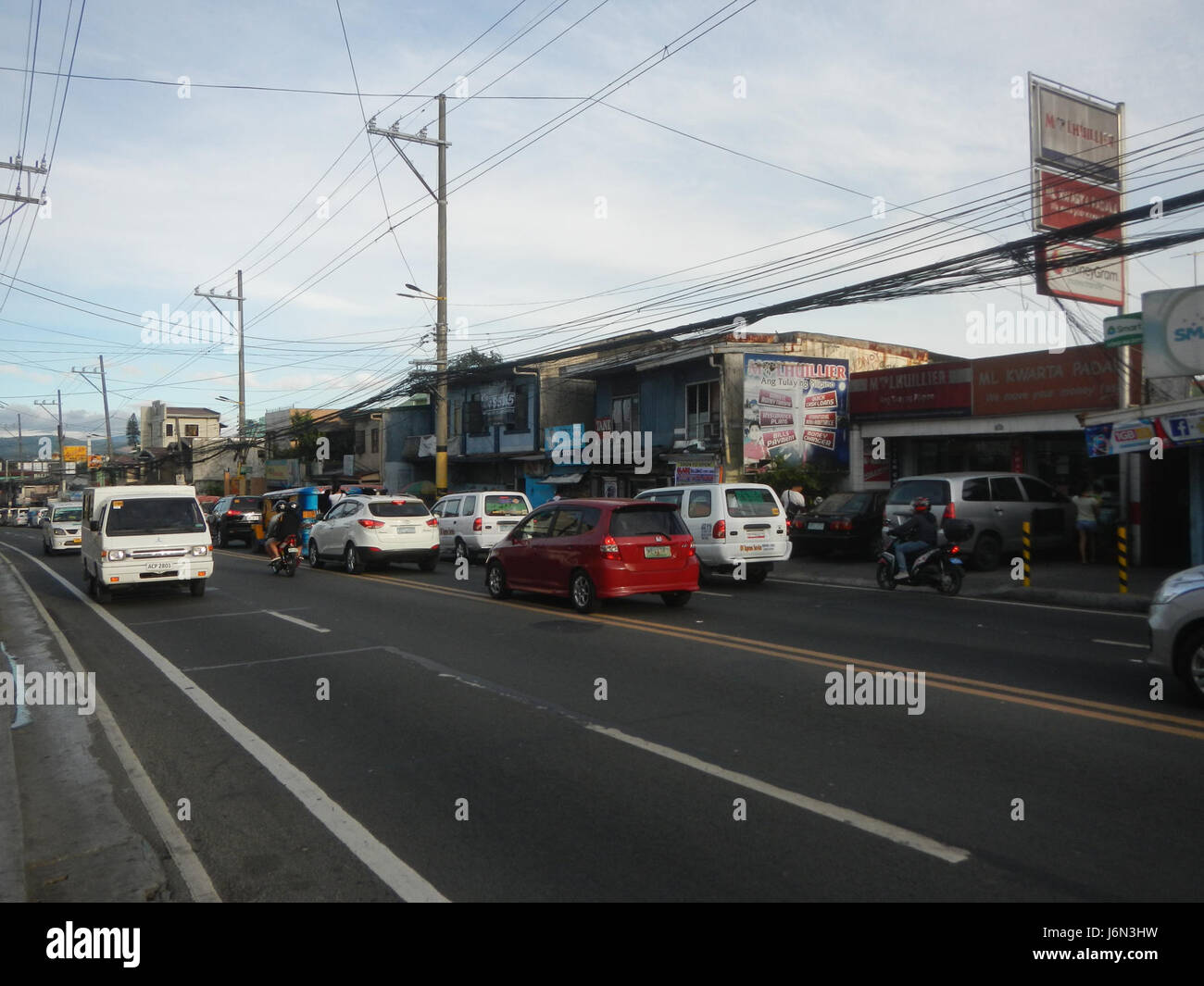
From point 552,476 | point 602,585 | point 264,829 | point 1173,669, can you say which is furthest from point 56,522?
point 1173,669

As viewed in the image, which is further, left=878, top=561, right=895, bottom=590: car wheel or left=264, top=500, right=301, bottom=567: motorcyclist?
left=264, top=500, right=301, bottom=567: motorcyclist

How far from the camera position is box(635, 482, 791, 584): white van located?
1661 cm

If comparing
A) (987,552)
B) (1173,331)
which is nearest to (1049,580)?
(987,552)

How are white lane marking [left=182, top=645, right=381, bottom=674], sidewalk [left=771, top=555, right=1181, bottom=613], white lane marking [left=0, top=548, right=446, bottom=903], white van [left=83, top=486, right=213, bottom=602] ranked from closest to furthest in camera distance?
A: white lane marking [left=0, top=548, right=446, bottom=903] < white lane marking [left=182, top=645, right=381, bottom=674] < sidewalk [left=771, top=555, right=1181, bottom=613] < white van [left=83, top=486, right=213, bottom=602]

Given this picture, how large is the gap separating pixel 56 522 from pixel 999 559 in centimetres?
2790

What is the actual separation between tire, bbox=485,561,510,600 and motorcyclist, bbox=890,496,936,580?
6667 mm

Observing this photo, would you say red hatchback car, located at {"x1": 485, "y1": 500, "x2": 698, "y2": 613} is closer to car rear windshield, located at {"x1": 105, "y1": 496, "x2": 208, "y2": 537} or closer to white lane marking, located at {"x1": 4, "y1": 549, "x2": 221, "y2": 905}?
car rear windshield, located at {"x1": 105, "y1": 496, "x2": 208, "y2": 537}

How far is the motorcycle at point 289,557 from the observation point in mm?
19531

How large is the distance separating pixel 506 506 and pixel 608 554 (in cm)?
1050

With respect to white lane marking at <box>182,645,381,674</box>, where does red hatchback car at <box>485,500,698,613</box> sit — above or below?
above

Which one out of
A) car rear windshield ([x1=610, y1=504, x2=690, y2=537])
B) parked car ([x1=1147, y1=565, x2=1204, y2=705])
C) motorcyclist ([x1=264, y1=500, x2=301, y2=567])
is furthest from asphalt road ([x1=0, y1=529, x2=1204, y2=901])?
motorcyclist ([x1=264, y1=500, x2=301, y2=567])

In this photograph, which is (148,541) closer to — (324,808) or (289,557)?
(289,557)

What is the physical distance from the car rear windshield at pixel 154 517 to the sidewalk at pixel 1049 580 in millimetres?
11130

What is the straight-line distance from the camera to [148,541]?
15.4m
